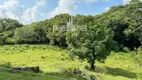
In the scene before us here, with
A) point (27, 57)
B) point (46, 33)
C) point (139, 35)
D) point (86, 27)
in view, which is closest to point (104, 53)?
point (86, 27)

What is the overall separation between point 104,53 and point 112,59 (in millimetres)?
18023

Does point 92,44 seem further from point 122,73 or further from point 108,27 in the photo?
point 108,27

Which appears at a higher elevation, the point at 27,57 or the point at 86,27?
the point at 86,27

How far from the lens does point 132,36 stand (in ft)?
315

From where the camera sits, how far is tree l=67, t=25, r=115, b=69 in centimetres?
5616

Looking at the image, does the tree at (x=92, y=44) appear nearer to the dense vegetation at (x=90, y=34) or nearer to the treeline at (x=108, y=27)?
the dense vegetation at (x=90, y=34)

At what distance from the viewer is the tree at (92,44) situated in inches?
2211

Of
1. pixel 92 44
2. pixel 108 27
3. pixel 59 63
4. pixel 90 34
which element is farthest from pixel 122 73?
pixel 108 27

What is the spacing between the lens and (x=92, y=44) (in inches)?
2237

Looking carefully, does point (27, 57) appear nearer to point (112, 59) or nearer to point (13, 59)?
point (13, 59)

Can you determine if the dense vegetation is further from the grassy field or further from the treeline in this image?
the grassy field

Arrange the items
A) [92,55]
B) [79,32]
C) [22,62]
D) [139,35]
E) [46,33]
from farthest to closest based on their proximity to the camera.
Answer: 1. [46,33]
2. [139,35]
3. [22,62]
4. [79,32]
5. [92,55]

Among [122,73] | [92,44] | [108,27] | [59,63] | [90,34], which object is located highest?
[108,27]

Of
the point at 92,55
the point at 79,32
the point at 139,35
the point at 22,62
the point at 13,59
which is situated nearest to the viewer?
the point at 92,55
